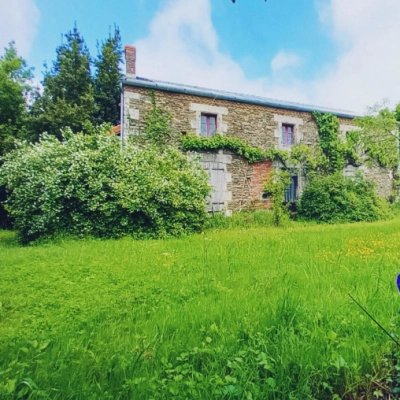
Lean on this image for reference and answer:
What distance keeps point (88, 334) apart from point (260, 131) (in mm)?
11630

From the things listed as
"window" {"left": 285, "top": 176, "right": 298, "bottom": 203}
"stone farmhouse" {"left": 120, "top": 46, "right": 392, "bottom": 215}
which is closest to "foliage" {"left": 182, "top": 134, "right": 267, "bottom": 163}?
"stone farmhouse" {"left": 120, "top": 46, "right": 392, "bottom": 215}

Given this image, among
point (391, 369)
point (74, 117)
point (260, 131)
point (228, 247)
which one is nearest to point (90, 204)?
point (228, 247)

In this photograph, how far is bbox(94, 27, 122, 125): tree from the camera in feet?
60.0

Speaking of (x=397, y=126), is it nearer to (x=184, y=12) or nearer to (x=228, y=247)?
(x=228, y=247)

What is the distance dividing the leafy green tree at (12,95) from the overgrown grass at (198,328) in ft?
43.1

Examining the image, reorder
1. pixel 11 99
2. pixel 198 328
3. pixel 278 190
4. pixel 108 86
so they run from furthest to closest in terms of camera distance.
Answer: pixel 108 86 → pixel 11 99 → pixel 278 190 → pixel 198 328

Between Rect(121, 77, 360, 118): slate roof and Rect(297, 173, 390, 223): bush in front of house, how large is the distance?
3532 mm

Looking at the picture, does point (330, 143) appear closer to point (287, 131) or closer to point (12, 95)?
point (287, 131)

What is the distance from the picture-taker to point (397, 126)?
13.3 metres

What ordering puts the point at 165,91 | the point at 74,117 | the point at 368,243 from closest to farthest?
the point at 368,243
the point at 165,91
the point at 74,117

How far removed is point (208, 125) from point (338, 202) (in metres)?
6.35

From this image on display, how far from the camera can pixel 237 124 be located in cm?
1216

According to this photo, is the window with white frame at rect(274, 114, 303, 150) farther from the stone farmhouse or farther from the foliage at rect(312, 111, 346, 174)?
the foliage at rect(312, 111, 346, 174)

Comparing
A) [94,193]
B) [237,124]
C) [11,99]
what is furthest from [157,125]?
[11,99]
